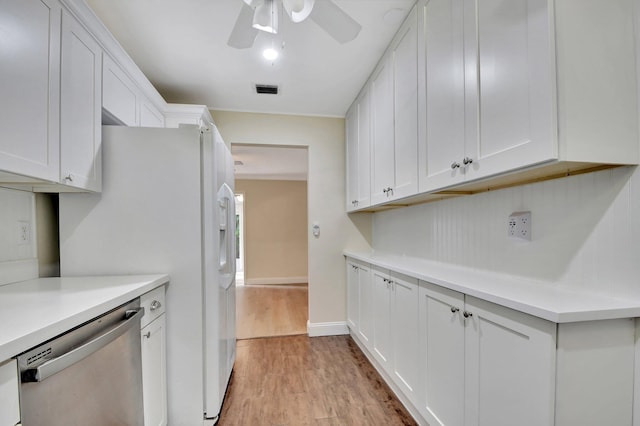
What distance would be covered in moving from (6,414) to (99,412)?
0.42 metres

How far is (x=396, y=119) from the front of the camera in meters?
1.95

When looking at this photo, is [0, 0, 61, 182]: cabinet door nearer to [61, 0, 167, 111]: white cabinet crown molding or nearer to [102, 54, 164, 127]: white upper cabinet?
[61, 0, 167, 111]: white cabinet crown molding

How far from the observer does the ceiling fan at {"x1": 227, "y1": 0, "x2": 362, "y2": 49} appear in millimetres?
1264

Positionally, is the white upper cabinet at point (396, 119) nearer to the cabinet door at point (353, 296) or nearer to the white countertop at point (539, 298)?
the white countertop at point (539, 298)

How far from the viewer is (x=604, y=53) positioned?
92 centimetres

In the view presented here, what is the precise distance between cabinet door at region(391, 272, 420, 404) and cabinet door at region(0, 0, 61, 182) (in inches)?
73.7

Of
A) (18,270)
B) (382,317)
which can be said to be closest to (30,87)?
(18,270)

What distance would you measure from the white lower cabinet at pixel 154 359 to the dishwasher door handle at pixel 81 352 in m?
0.14

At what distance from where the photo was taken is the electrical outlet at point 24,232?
1.46m

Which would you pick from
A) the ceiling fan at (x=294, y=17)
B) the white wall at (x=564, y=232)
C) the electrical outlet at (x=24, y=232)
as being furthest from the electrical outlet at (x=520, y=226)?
the electrical outlet at (x=24, y=232)

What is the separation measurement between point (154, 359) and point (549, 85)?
2015mm

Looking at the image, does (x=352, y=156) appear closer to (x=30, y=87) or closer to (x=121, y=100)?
(x=121, y=100)

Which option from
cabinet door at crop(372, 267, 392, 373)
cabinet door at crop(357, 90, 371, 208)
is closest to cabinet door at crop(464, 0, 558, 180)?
cabinet door at crop(372, 267, 392, 373)

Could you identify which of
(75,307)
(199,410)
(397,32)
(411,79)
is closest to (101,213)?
(75,307)
